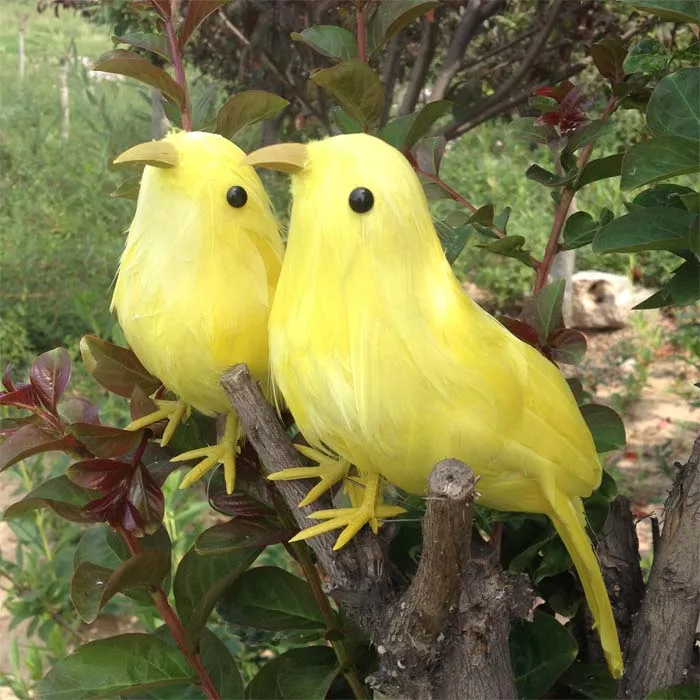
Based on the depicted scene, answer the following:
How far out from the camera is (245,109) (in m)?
0.81

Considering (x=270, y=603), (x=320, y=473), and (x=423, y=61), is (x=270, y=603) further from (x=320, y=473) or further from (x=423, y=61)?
(x=423, y=61)

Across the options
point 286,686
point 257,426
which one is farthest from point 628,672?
point 257,426

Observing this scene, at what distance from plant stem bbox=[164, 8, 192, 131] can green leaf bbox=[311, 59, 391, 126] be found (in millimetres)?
155

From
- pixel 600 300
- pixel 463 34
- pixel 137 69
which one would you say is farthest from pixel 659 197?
pixel 600 300

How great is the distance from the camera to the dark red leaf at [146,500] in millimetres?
750

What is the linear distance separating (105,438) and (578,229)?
55 centimetres

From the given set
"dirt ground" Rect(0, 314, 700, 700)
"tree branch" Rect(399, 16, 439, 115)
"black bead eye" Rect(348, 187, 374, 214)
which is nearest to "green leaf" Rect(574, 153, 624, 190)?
"black bead eye" Rect(348, 187, 374, 214)

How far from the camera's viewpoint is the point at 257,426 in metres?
0.69

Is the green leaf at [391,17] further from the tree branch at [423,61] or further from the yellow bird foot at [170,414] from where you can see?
the tree branch at [423,61]

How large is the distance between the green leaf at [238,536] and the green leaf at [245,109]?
1.35ft

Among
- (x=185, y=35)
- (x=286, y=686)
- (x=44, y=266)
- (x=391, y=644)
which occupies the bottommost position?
(x=44, y=266)

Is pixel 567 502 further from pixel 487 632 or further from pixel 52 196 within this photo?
pixel 52 196

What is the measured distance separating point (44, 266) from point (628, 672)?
2.95m

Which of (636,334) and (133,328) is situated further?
(636,334)
